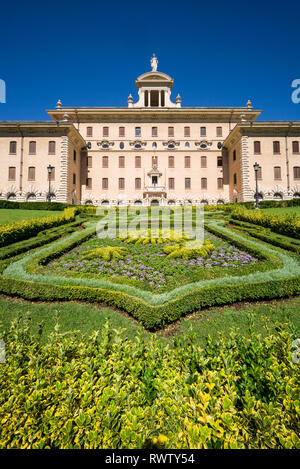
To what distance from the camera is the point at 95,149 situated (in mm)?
33719

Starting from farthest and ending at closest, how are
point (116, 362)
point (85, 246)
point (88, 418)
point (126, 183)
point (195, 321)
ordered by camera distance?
point (126, 183) → point (85, 246) → point (195, 321) → point (116, 362) → point (88, 418)

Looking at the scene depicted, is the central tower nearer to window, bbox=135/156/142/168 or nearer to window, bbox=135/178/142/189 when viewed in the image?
window, bbox=135/156/142/168

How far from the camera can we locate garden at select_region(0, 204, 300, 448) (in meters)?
1.54

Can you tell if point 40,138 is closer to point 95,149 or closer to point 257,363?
point 95,149

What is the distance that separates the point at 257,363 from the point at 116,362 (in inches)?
54.5

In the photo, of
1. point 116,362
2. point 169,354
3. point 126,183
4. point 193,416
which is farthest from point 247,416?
point 126,183

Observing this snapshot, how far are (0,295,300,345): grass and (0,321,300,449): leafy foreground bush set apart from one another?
183 centimetres

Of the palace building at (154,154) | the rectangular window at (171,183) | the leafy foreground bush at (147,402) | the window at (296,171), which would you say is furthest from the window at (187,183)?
the leafy foreground bush at (147,402)

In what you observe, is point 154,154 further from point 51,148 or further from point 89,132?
point 51,148

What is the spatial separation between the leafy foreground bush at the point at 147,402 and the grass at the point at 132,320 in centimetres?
183

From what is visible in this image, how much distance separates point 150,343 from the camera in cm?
235

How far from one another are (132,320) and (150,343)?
2.32 meters

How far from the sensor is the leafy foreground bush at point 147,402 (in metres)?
1.46

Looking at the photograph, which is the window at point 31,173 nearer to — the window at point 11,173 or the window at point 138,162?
the window at point 11,173
